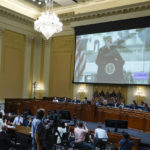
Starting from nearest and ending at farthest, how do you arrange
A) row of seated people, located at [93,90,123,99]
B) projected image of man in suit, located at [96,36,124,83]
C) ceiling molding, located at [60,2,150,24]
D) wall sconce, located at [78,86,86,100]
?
ceiling molding, located at [60,2,150,24] < row of seated people, located at [93,90,123,99] < projected image of man in suit, located at [96,36,124,83] < wall sconce, located at [78,86,86,100]

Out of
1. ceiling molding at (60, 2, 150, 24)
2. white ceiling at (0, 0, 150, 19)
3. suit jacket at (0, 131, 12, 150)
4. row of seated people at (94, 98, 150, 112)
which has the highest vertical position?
white ceiling at (0, 0, 150, 19)

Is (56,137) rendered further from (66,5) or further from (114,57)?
(66,5)

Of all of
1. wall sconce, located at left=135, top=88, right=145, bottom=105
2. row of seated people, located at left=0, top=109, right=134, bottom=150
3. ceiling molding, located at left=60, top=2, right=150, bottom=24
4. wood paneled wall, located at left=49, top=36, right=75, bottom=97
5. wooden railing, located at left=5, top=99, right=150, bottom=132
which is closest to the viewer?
row of seated people, located at left=0, top=109, right=134, bottom=150

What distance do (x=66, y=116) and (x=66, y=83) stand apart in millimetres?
6847

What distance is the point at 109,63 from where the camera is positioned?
1341 centimetres

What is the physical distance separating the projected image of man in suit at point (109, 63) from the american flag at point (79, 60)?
111cm

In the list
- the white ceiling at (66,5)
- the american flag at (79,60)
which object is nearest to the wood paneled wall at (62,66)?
the american flag at (79,60)

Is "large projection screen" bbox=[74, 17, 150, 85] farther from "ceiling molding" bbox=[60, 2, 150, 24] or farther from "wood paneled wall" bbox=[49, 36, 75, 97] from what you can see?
"ceiling molding" bbox=[60, 2, 150, 24]

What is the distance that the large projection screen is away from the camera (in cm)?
1220

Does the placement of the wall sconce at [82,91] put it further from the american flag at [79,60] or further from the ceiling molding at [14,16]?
the ceiling molding at [14,16]

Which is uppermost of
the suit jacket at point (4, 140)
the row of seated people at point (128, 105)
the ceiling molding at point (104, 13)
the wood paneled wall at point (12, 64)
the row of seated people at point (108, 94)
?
the ceiling molding at point (104, 13)

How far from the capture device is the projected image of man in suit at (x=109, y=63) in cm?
1301

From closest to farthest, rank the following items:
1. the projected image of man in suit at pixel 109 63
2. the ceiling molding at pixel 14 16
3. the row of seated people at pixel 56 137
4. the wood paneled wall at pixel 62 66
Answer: the row of seated people at pixel 56 137 < the projected image of man in suit at pixel 109 63 < the ceiling molding at pixel 14 16 < the wood paneled wall at pixel 62 66

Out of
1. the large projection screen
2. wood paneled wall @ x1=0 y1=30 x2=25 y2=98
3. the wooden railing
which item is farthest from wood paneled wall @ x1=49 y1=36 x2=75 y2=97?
the wooden railing
